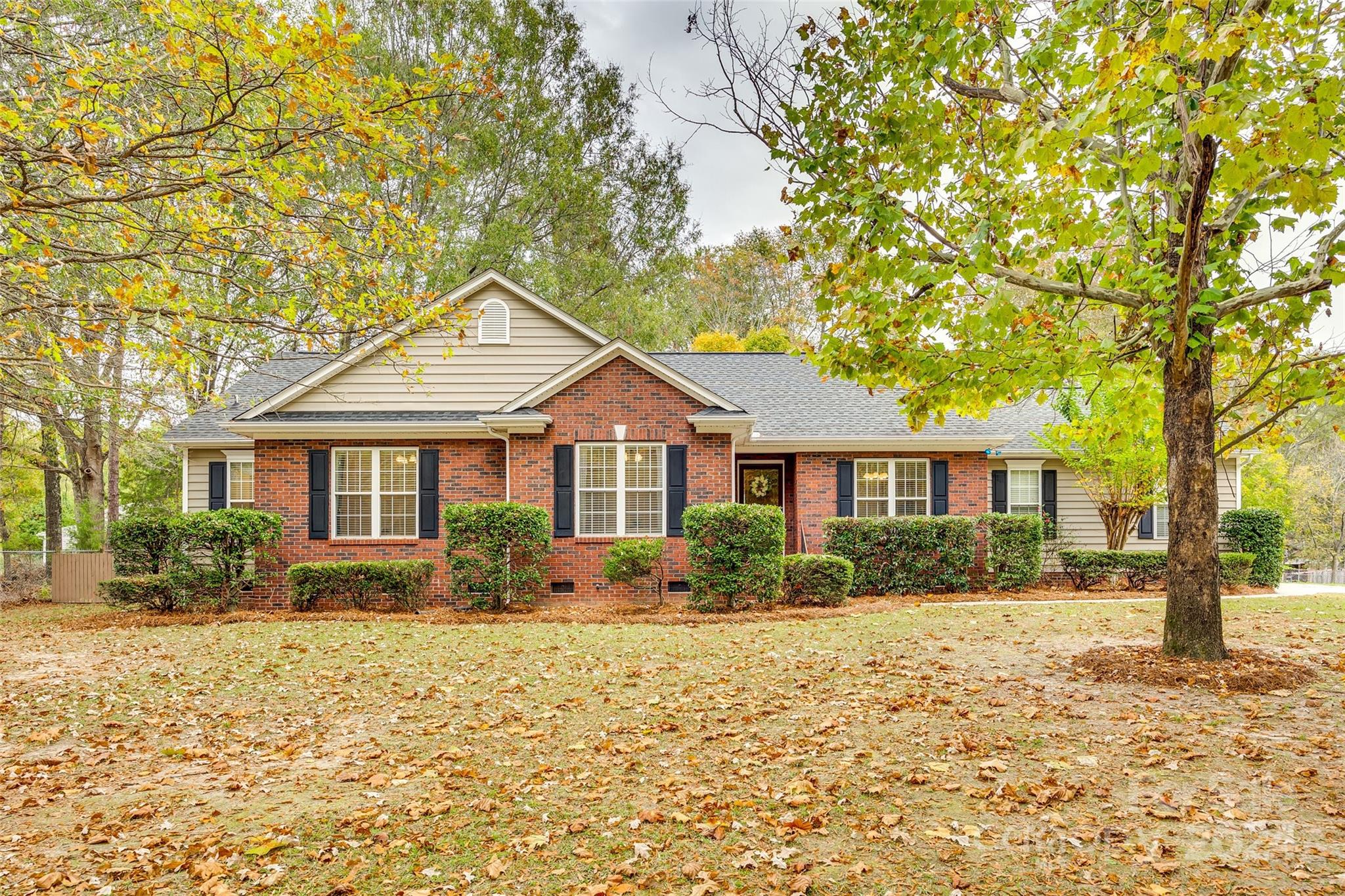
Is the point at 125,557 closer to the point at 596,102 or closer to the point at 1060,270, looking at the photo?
the point at 1060,270

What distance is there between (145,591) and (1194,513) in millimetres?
14399

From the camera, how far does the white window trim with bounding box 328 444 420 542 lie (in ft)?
45.5

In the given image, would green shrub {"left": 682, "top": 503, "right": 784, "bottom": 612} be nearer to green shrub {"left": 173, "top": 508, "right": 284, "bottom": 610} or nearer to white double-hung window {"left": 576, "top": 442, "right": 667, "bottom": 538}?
white double-hung window {"left": 576, "top": 442, "right": 667, "bottom": 538}

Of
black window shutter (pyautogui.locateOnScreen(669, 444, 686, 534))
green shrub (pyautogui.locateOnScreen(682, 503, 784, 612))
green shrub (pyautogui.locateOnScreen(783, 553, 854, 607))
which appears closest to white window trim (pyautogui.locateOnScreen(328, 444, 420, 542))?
black window shutter (pyautogui.locateOnScreen(669, 444, 686, 534))

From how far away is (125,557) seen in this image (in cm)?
1297

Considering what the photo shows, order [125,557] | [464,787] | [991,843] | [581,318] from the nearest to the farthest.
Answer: [991,843] → [464,787] → [125,557] → [581,318]

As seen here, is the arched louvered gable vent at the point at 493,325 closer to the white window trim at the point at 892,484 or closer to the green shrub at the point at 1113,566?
the white window trim at the point at 892,484

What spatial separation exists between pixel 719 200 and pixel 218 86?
3065 cm

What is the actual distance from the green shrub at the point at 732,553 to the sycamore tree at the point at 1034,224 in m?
4.90

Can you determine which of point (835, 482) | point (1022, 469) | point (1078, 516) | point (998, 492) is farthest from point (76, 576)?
point (1078, 516)

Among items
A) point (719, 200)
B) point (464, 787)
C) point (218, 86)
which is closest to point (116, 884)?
point (464, 787)

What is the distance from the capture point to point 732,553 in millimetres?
11969

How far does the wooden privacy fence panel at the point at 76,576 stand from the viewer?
52.8ft

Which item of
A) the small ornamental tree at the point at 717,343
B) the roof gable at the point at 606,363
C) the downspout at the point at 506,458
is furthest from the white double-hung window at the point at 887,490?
the small ornamental tree at the point at 717,343
